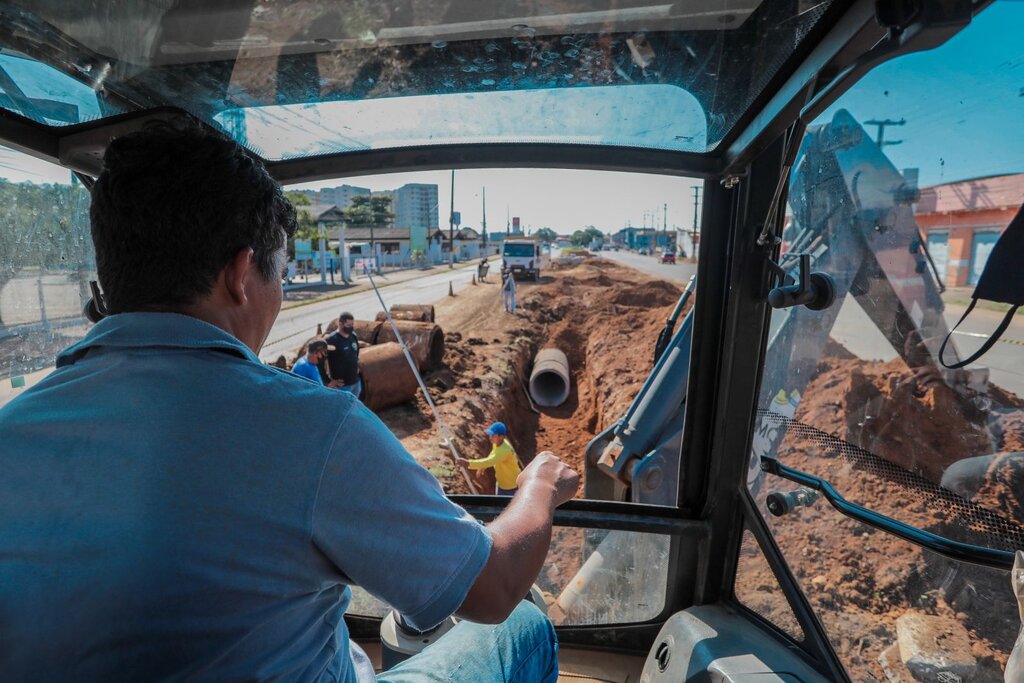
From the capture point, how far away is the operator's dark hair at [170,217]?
3.40 ft

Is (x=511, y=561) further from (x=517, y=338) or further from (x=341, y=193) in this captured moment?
(x=341, y=193)

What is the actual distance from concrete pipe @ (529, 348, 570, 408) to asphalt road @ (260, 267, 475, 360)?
14.2 ft

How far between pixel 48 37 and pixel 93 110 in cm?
42

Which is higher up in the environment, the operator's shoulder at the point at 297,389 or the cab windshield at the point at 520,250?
the operator's shoulder at the point at 297,389

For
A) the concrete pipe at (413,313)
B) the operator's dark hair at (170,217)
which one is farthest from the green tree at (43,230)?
the concrete pipe at (413,313)

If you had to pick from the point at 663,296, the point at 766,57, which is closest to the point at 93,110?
the point at 766,57

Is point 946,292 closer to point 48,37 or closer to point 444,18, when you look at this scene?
point 444,18

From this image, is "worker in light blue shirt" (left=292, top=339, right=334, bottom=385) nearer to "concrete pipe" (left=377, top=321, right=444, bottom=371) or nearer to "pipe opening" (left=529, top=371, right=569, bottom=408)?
"concrete pipe" (left=377, top=321, right=444, bottom=371)

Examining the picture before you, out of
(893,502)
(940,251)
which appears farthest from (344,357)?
(940,251)

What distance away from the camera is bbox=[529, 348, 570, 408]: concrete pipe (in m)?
15.1

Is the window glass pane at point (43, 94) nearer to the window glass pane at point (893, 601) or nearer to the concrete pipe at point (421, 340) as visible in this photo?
the window glass pane at point (893, 601)

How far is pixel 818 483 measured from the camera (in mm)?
2023

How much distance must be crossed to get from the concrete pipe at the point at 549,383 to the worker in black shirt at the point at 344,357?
6.35 metres

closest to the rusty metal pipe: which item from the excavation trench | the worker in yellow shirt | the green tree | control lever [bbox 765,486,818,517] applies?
the excavation trench
